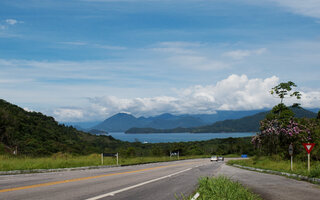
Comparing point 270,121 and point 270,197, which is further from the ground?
point 270,121

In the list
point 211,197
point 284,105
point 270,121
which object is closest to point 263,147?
point 270,121

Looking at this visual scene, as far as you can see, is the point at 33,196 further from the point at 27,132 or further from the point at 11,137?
the point at 27,132

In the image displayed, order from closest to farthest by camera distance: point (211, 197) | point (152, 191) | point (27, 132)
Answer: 1. point (211, 197)
2. point (152, 191)
3. point (27, 132)

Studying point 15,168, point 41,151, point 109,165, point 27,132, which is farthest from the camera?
point 27,132

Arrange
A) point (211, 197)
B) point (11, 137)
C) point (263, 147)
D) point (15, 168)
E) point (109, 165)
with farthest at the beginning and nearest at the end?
1. point (11, 137)
2. point (263, 147)
3. point (109, 165)
4. point (15, 168)
5. point (211, 197)

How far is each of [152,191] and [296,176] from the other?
1086 cm

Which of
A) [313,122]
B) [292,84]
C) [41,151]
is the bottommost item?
[41,151]

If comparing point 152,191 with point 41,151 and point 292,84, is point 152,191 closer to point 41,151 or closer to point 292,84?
point 292,84

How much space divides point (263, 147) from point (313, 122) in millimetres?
5814

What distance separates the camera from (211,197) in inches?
359

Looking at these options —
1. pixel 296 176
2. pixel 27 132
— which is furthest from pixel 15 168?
pixel 27 132

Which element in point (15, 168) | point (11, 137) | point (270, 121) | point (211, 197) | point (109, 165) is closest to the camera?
point (211, 197)

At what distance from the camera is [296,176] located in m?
19.2

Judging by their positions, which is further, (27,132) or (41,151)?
(27,132)
